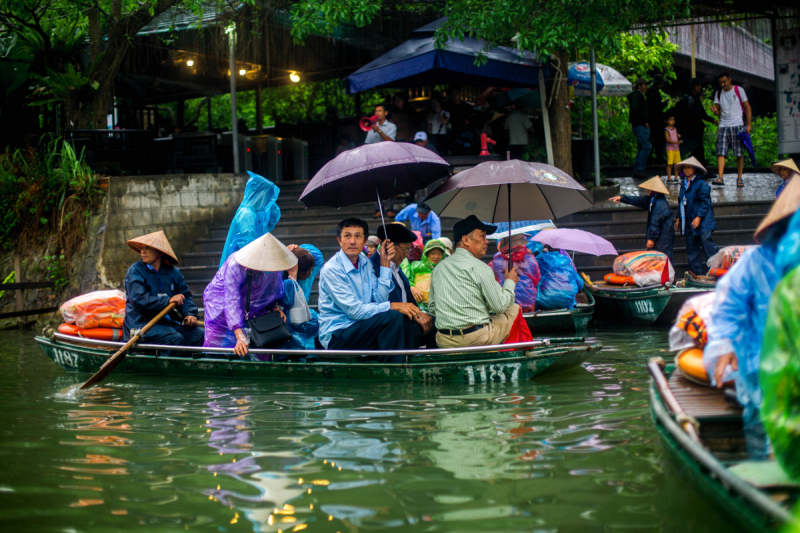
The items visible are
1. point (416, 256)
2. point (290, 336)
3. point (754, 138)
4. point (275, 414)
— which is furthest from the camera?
point (754, 138)

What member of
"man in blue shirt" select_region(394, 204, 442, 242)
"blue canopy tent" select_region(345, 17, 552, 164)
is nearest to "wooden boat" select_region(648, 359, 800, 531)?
"man in blue shirt" select_region(394, 204, 442, 242)

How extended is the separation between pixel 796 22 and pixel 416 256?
960 centimetres

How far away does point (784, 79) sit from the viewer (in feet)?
44.3

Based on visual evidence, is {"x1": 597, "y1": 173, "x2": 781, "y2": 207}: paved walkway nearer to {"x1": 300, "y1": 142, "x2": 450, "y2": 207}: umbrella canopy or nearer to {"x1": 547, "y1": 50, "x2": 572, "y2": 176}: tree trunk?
{"x1": 547, "y1": 50, "x2": 572, "y2": 176}: tree trunk

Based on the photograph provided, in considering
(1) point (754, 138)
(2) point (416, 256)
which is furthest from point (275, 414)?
(1) point (754, 138)

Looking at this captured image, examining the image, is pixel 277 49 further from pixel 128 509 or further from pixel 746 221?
pixel 128 509

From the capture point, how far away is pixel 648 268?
9266 mm

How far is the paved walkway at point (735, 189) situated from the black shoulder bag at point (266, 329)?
7.63 m

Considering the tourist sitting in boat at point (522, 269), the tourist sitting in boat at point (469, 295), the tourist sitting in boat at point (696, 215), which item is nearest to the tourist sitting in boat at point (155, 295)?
the tourist sitting in boat at point (469, 295)

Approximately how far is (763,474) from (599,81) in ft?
45.1

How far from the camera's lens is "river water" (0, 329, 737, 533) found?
→ 134 inches

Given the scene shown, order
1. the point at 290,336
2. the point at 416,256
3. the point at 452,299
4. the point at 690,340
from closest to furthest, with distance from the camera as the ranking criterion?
1. the point at 690,340
2. the point at 452,299
3. the point at 290,336
4. the point at 416,256

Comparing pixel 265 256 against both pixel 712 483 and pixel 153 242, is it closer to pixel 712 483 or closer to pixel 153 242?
pixel 153 242

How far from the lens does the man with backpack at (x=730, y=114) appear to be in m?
12.8
